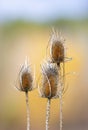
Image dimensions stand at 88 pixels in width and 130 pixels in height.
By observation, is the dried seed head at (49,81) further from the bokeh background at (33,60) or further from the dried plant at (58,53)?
the bokeh background at (33,60)

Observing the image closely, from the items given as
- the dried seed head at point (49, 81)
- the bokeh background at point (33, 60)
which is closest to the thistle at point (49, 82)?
the dried seed head at point (49, 81)

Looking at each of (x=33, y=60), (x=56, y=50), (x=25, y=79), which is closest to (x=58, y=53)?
(x=56, y=50)

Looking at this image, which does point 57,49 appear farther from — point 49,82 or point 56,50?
point 49,82

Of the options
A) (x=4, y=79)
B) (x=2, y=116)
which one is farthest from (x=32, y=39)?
(x=2, y=116)

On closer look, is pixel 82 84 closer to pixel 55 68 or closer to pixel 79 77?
pixel 79 77

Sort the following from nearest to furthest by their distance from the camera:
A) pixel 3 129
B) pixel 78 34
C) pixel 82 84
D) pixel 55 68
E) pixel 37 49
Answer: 1. pixel 55 68
2. pixel 37 49
3. pixel 82 84
4. pixel 3 129
5. pixel 78 34

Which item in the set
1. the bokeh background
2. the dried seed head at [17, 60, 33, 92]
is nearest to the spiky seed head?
the dried seed head at [17, 60, 33, 92]

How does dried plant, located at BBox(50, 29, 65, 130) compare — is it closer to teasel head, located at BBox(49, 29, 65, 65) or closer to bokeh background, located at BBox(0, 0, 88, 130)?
teasel head, located at BBox(49, 29, 65, 65)
